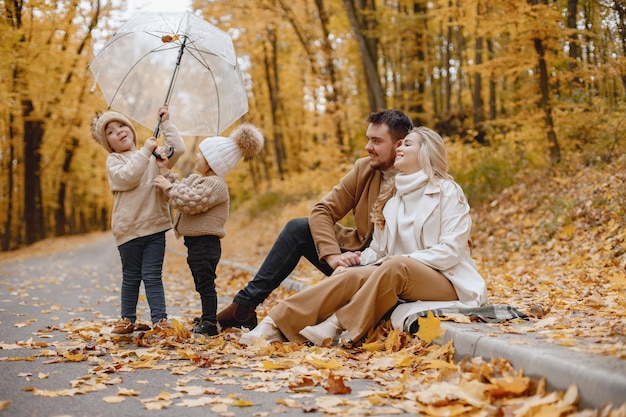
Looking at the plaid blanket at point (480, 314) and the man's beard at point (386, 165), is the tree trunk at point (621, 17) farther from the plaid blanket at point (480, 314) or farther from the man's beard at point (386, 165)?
the plaid blanket at point (480, 314)

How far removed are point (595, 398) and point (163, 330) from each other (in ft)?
10.7

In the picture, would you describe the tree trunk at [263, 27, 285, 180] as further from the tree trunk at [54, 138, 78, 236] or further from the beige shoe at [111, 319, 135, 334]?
the beige shoe at [111, 319, 135, 334]

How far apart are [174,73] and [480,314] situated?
10.6ft

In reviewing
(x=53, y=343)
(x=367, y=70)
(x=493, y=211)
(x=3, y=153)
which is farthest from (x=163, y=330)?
(x=3, y=153)

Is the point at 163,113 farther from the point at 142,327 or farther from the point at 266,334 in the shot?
the point at 266,334

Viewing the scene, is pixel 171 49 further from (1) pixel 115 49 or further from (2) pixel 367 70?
(2) pixel 367 70

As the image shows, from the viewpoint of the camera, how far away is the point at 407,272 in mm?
4086

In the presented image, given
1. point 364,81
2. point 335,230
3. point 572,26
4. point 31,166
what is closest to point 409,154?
point 335,230

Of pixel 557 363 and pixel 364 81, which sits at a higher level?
pixel 364 81

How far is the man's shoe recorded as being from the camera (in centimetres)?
476

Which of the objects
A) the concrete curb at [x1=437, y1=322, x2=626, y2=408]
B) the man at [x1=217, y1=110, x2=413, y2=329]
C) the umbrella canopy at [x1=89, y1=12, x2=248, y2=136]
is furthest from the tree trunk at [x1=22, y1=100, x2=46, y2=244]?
the concrete curb at [x1=437, y1=322, x2=626, y2=408]

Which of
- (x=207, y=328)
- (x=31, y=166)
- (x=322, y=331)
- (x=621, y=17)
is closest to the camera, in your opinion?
(x=322, y=331)

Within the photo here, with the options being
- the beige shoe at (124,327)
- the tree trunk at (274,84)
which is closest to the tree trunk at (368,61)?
the tree trunk at (274,84)

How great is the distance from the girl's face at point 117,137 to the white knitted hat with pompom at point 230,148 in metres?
0.71
